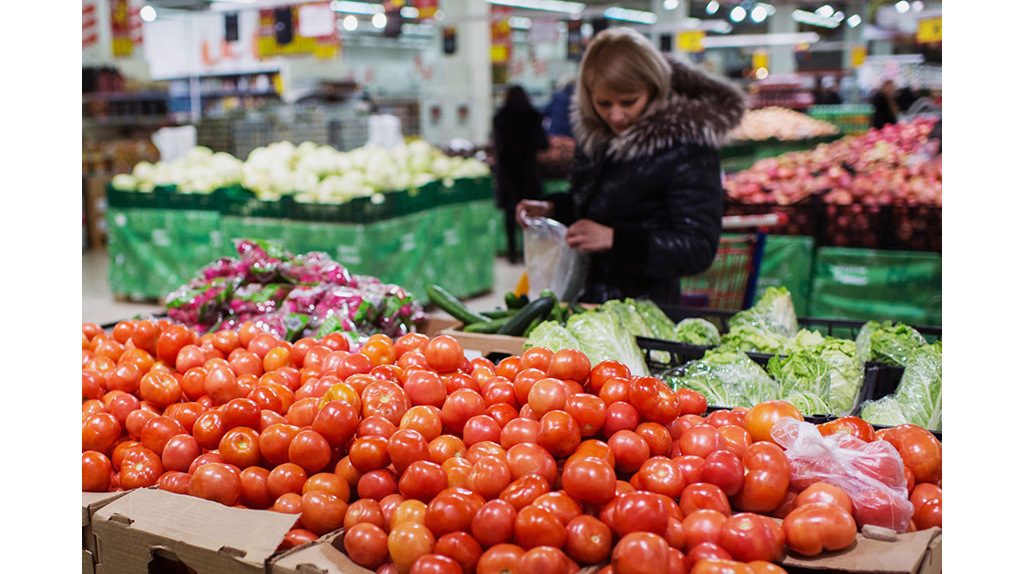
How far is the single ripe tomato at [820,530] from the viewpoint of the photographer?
49.9 inches

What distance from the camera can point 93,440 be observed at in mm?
1748

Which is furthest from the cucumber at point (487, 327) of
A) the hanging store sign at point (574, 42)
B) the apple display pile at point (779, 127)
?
the hanging store sign at point (574, 42)

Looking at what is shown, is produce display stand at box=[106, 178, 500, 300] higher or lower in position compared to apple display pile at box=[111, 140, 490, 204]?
lower

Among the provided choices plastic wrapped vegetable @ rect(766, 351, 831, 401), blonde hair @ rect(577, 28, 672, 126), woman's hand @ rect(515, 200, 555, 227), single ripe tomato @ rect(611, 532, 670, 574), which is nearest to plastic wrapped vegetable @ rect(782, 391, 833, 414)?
plastic wrapped vegetable @ rect(766, 351, 831, 401)

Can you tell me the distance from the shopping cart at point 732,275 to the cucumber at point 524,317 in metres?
1.20

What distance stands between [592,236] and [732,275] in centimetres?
123

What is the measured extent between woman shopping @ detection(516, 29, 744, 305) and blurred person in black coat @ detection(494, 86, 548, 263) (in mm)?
5157

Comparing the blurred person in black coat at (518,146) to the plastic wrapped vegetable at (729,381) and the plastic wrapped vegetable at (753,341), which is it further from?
the plastic wrapped vegetable at (729,381)

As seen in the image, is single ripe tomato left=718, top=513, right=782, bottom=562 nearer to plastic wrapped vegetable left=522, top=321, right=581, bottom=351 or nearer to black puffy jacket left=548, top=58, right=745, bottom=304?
plastic wrapped vegetable left=522, top=321, right=581, bottom=351

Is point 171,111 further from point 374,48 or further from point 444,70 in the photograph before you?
point 374,48

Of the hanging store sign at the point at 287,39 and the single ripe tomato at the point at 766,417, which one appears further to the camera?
the hanging store sign at the point at 287,39

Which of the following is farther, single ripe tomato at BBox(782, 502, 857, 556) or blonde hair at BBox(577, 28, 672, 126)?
blonde hair at BBox(577, 28, 672, 126)

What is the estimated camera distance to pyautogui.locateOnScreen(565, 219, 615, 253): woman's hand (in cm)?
305

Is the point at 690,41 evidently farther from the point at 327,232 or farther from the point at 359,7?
the point at 327,232
